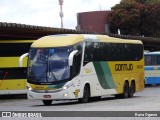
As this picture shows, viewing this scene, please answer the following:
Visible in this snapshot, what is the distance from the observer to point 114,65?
3061 cm

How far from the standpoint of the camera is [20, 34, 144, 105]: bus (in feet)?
84.3

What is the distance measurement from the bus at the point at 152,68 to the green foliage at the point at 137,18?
3370cm

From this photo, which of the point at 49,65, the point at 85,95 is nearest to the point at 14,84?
the point at 85,95

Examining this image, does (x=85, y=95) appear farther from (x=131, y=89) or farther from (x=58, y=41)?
(x=131, y=89)

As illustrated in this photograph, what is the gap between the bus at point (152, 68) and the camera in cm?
4806

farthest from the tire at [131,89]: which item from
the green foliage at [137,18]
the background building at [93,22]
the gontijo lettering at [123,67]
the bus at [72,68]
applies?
the background building at [93,22]

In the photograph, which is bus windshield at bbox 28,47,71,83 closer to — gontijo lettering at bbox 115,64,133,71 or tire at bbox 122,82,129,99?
gontijo lettering at bbox 115,64,133,71

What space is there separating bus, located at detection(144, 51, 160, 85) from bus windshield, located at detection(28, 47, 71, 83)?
75.5ft

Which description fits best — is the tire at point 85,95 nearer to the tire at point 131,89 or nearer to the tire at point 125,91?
the tire at point 125,91

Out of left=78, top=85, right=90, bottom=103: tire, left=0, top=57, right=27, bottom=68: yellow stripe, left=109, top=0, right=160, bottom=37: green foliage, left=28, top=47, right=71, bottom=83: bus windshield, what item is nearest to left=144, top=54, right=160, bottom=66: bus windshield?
left=0, top=57, right=27, bottom=68: yellow stripe

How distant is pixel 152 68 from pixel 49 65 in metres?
23.4

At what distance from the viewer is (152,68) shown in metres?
48.1

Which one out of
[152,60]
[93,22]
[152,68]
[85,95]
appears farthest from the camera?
[93,22]

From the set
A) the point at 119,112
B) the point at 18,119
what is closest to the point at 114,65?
the point at 119,112
